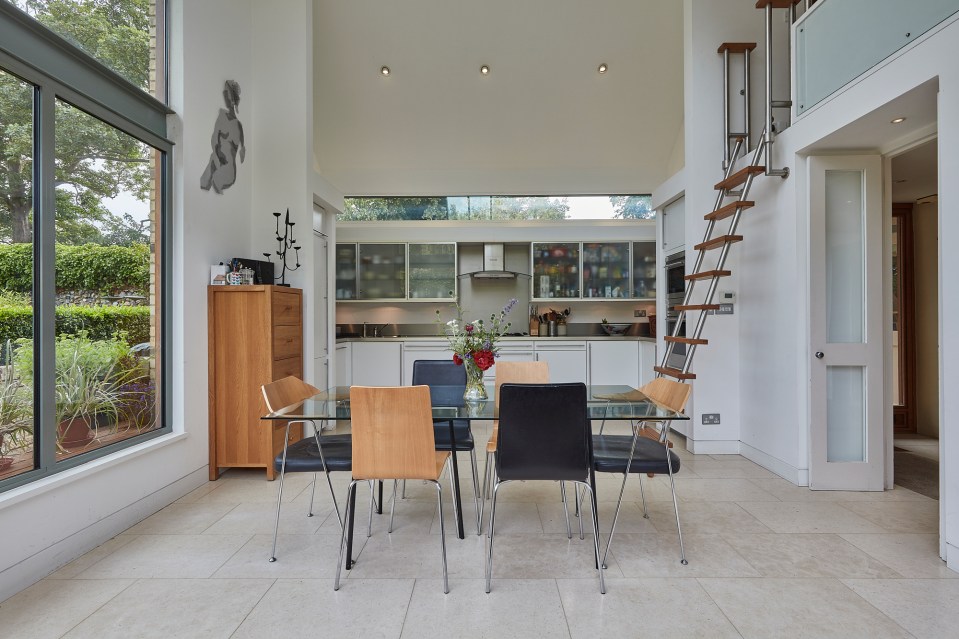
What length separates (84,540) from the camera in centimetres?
265

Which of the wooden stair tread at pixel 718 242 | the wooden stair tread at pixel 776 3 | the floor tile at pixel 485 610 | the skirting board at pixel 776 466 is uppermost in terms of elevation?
the wooden stair tread at pixel 776 3

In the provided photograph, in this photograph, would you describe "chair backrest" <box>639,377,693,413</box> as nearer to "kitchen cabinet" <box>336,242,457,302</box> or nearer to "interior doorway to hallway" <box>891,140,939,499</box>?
"interior doorway to hallway" <box>891,140,939,499</box>

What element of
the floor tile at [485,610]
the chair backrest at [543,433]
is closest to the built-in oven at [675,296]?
the chair backrest at [543,433]

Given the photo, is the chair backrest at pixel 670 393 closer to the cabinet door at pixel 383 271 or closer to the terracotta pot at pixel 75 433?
the terracotta pot at pixel 75 433

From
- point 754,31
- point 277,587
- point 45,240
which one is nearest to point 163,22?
point 45,240

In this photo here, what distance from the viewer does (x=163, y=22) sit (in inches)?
136

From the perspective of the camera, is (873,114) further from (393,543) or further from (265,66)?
(265,66)

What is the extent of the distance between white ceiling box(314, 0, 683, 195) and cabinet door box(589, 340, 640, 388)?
2235 millimetres

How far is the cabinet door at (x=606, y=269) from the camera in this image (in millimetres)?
7191

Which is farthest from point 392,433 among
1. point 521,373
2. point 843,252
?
point 843,252

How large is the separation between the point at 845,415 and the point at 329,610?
3608mm

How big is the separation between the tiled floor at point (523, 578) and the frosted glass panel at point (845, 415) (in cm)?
37

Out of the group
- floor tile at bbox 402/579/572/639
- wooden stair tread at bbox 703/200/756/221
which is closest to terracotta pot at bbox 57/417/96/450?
floor tile at bbox 402/579/572/639

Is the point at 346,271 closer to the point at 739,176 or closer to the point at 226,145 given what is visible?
the point at 226,145
